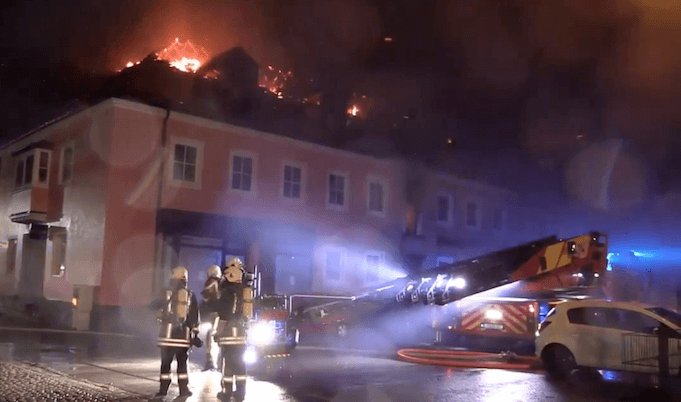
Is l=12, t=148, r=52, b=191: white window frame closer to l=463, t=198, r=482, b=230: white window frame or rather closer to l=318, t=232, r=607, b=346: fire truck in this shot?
l=318, t=232, r=607, b=346: fire truck

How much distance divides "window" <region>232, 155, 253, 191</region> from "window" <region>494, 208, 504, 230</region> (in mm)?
14925

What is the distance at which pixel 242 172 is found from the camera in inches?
907

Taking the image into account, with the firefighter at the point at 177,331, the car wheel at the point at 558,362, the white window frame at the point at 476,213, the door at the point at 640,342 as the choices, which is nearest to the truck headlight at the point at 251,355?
the firefighter at the point at 177,331

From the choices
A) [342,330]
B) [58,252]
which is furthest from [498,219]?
[58,252]

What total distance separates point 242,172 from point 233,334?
15.1 m

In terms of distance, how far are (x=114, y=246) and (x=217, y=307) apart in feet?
40.8

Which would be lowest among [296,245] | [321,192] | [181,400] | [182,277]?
[181,400]

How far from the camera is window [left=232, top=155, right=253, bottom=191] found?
2281 cm

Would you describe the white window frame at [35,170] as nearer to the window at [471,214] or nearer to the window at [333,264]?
the window at [333,264]

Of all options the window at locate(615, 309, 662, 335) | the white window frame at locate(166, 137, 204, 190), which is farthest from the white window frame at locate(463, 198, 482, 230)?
the window at locate(615, 309, 662, 335)

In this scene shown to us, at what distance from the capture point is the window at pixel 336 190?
1016 inches

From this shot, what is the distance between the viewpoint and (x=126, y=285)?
19859 mm

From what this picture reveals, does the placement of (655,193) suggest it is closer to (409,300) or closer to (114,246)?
(409,300)

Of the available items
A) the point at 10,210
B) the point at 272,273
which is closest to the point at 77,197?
the point at 10,210
